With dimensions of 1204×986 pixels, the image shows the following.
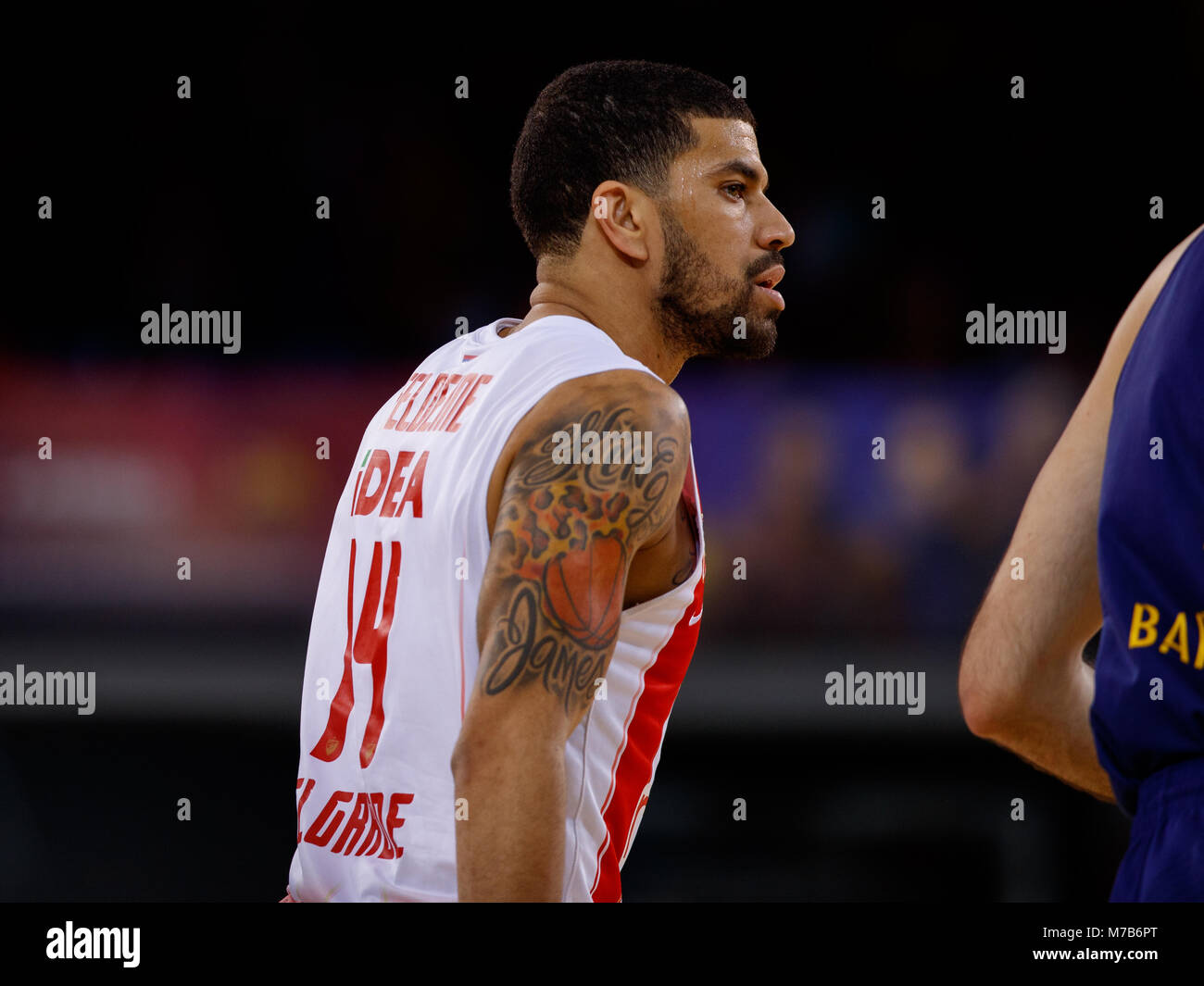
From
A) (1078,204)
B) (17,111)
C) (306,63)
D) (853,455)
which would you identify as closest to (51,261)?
(17,111)

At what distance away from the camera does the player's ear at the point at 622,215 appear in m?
1.99

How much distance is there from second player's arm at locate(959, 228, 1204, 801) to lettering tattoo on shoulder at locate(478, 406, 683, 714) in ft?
1.36

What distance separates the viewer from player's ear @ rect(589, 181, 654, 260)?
1.99 meters

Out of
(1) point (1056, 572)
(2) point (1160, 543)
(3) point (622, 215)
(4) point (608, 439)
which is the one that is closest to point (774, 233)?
(3) point (622, 215)

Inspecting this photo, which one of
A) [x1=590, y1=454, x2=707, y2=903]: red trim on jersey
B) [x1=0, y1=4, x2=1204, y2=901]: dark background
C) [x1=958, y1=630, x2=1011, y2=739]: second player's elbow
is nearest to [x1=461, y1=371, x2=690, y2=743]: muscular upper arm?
[x1=590, y1=454, x2=707, y2=903]: red trim on jersey

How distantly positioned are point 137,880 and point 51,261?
8.86 ft

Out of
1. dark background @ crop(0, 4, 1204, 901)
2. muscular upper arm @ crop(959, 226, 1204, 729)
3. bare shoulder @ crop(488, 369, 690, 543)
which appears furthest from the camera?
dark background @ crop(0, 4, 1204, 901)

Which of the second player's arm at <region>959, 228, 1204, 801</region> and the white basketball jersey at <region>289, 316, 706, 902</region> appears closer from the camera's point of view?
the second player's arm at <region>959, 228, 1204, 801</region>

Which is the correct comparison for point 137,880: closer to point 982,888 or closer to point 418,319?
point 418,319

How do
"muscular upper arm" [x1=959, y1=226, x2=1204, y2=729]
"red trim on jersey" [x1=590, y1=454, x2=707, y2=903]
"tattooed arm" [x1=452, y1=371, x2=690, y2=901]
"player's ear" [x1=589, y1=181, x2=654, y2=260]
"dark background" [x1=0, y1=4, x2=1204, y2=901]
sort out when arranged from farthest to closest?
"dark background" [x1=0, y1=4, x2=1204, y2=901], "player's ear" [x1=589, y1=181, x2=654, y2=260], "red trim on jersey" [x1=590, y1=454, x2=707, y2=903], "tattooed arm" [x1=452, y1=371, x2=690, y2=901], "muscular upper arm" [x1=959, y1=226, x2=1204, y2=729]

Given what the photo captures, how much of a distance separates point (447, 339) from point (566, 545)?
165 inches

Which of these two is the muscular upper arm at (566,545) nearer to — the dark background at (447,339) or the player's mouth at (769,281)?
the player's mouth at (769,281)

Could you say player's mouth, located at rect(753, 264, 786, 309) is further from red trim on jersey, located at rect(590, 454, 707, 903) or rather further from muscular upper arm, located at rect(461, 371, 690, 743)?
muscular upper arm, located at rect(461, 371, 690, 743)

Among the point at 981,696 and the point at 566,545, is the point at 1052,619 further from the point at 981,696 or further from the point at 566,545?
the point at 566,545
